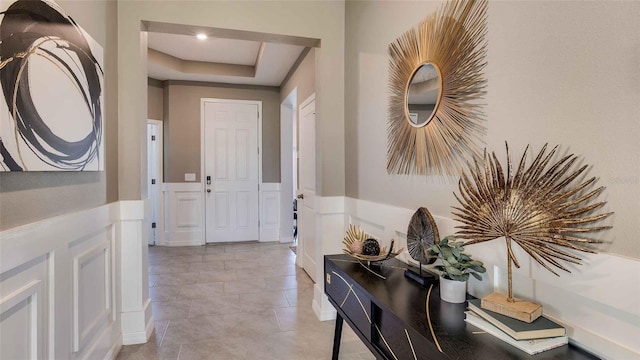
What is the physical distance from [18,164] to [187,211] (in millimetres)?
4144

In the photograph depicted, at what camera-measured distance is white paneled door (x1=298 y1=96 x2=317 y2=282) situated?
358 centimetres

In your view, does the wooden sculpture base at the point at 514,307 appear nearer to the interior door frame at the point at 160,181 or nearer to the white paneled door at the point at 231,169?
the white paneled door at the point at 231,169

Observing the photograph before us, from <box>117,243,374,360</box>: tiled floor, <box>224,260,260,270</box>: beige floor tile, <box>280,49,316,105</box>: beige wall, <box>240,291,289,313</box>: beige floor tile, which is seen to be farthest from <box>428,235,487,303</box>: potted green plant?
<box>224,260,260,270</box>: beige floor tile

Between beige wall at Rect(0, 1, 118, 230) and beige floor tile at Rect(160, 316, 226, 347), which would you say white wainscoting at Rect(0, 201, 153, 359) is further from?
beige floor tile at Rect(160, 316, 226, 347)

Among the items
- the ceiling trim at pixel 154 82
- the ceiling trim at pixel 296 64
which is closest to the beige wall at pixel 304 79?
the ceiling trim at pixel 296 64

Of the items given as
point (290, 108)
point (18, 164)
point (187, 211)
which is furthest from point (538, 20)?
point (187, 211)

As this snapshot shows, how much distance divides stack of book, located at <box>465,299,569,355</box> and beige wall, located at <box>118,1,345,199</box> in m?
1.74

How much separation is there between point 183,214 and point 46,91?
13.2ft

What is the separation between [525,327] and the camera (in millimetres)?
945

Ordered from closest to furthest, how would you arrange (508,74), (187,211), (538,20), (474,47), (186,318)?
(538,20), (508,74), (474,47), (186,318), (187,211)

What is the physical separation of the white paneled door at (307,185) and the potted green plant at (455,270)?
2248 millimetres

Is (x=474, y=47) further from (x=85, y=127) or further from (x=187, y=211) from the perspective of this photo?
(x=187, y=211)

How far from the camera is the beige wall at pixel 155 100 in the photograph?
4.94m

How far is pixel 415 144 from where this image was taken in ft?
5.61
